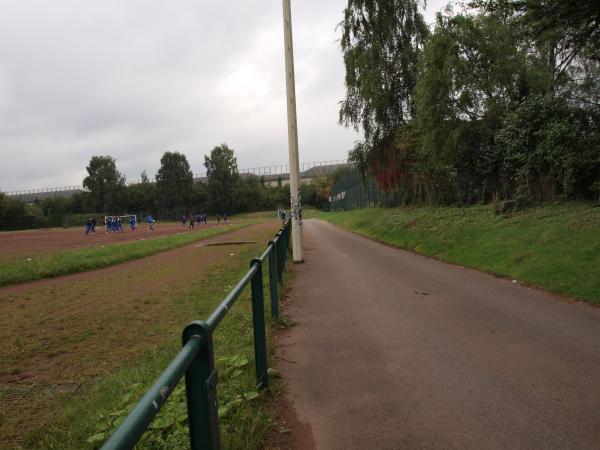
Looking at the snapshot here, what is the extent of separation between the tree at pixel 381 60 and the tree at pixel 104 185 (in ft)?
289

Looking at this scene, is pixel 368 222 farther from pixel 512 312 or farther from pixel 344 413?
pixel 344 413

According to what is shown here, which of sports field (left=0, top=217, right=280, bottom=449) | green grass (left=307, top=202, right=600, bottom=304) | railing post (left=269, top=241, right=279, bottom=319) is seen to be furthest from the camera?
green grass (left=307, top=202, right=600, bottom=304)

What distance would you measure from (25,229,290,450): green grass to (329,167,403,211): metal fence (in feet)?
75.9

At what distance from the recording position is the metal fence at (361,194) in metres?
32.3

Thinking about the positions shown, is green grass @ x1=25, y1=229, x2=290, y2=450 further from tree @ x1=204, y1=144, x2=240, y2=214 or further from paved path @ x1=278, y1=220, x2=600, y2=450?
tree @ x1=204, y1=144, x2=240, y2=214

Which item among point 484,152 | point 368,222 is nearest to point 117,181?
point 368,222

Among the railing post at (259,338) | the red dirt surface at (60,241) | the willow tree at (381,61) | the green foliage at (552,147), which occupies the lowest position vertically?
the red dirt surface at (60,241)

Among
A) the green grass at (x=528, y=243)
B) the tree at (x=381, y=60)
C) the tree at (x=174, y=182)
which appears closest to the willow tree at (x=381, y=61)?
the tree at (x=381, y=60)

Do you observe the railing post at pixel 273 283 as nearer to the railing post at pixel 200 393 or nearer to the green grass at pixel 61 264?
the railing post at pixel 200 393

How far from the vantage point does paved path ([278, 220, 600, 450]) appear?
324cm

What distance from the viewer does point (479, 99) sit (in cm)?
1777

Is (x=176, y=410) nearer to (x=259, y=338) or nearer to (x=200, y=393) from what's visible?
(x=259, y=338)

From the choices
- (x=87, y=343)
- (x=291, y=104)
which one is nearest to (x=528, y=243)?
(x=291, y=104)

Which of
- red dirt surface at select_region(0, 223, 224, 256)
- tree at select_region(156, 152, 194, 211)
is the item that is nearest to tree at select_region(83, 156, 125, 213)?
tree at select_region(156, 152, 194, 211)
